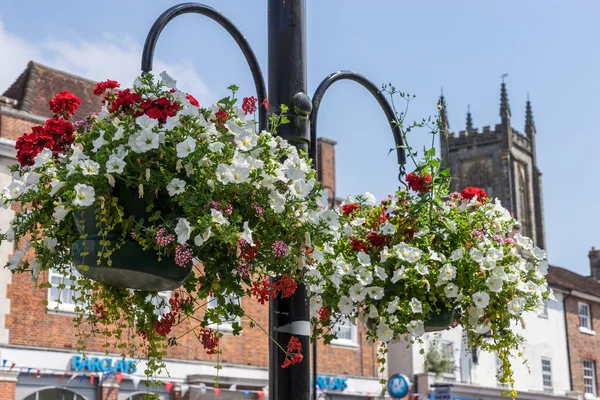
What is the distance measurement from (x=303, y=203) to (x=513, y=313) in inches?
70.7

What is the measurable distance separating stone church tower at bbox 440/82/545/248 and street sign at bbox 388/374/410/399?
59.2 meters

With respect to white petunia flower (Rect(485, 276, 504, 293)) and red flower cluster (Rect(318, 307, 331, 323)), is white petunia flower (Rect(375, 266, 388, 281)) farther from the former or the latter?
white petunia flower (Rect(485, 276, 504, 293))

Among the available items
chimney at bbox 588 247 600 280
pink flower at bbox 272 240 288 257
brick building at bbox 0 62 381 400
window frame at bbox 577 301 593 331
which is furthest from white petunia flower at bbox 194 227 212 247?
chimney at bbox 588 247 600 280

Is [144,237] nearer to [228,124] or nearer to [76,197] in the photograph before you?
[76,197]

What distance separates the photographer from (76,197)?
346cm

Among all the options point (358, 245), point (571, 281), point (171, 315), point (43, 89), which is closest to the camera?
point (171, 315)

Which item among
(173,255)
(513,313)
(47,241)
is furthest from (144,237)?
(513,313)

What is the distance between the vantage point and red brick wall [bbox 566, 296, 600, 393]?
37.4 m

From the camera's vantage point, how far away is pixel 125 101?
3.78 metres

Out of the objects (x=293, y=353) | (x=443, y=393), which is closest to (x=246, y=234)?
(x=293, y=353)

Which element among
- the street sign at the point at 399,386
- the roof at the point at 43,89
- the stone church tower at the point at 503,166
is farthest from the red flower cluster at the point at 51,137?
the stone church tower at the point at 503,166

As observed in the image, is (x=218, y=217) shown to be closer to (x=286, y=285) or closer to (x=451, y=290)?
(x=286, y=285)

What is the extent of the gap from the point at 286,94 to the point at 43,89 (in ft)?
69.0

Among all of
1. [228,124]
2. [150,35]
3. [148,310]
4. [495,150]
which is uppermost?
[495,150]
